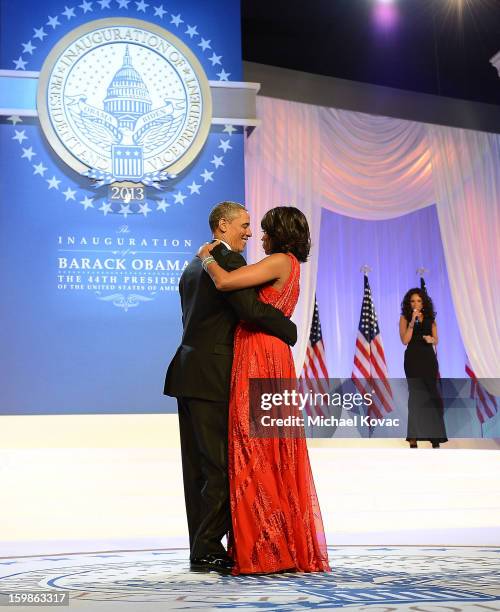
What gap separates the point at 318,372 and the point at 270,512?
208 inches

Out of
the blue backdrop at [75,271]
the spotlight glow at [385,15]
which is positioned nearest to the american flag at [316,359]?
the blue backdrop at [75,271]

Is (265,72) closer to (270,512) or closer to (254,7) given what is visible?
(254,7)

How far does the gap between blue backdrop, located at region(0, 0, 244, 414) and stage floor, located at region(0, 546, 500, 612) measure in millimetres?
3302

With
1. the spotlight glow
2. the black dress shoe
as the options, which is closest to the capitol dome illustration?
the spotlight glow

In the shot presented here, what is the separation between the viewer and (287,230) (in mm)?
2703

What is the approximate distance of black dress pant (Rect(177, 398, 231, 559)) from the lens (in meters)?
2.57

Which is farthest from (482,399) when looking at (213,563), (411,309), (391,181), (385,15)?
(213,563)

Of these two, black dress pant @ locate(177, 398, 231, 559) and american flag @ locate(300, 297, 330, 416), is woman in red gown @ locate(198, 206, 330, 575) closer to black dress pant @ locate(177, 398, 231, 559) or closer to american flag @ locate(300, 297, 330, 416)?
black dress pant @ locate(177, 398, 231, 559)

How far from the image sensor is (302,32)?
774 cm

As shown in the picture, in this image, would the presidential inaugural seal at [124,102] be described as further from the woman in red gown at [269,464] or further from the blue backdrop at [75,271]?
the woman in red gown at [269,464]

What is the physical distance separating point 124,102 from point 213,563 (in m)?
4.59

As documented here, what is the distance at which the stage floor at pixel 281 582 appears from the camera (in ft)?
6.11

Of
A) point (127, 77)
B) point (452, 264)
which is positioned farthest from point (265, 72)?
point (452, 264)

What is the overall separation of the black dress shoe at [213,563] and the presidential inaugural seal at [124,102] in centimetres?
427
